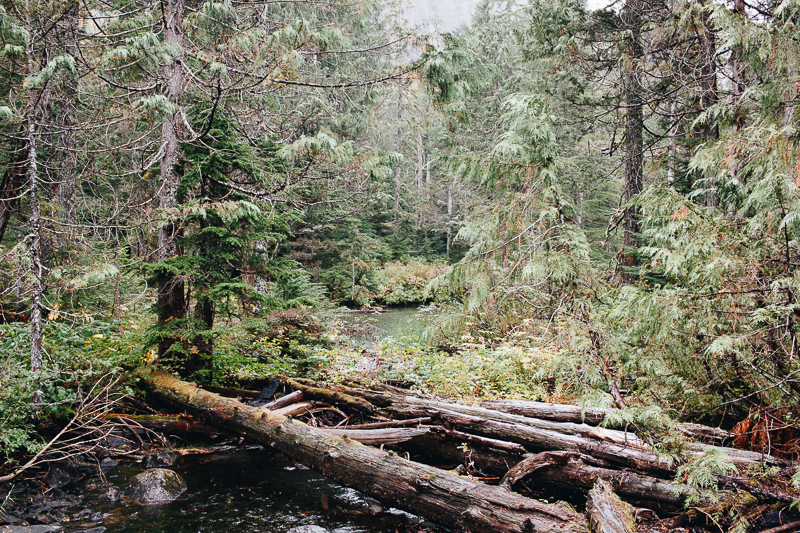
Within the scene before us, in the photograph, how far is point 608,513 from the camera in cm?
323

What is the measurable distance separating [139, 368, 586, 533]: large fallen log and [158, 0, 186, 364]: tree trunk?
165 centimetres

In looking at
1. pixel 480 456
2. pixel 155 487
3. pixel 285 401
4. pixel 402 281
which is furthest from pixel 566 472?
pixel 402 281

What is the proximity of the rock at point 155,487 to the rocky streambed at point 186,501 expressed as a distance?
11mm

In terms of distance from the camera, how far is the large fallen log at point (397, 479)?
3431 mm

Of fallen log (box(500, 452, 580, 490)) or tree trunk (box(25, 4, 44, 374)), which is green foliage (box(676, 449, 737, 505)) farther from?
tree trunk (box(25, 4, 44, 374))

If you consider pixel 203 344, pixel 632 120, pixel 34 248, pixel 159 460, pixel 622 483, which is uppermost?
pixel 632 120

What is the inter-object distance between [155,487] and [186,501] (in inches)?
17.6

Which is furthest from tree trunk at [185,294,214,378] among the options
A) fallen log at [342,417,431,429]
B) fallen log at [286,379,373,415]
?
fallen log at [342,417,431,429]

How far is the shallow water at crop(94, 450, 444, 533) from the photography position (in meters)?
4.45

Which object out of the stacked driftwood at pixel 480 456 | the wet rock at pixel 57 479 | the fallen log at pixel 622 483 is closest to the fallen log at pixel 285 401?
the stacked driftwood at pixel 480 456

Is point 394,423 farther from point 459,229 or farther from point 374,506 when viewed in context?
point 459,229

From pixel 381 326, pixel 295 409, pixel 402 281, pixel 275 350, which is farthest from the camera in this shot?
pixel 402 281

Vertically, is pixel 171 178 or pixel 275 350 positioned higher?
pixel 171 178

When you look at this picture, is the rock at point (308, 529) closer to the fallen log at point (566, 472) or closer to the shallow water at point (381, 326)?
the fallen log at point (566, 472)
